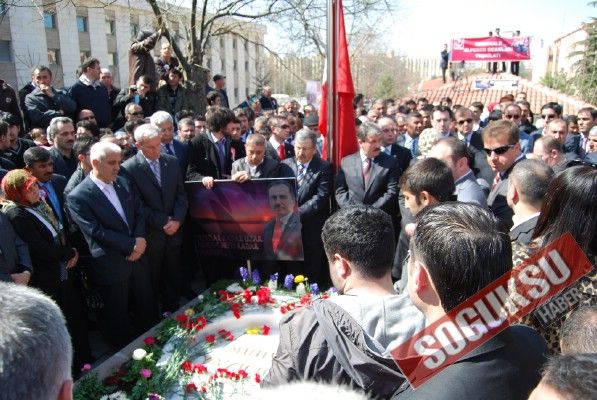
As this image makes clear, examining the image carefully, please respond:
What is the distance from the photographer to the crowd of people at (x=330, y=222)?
141cm

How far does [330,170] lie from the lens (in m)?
5.15

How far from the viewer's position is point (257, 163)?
16.0 ft

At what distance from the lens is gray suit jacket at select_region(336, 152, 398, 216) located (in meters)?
4.88

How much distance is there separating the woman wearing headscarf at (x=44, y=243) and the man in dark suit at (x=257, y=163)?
5.59 feet

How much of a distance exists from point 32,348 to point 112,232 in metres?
3.17

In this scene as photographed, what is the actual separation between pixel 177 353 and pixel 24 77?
95.6 ft

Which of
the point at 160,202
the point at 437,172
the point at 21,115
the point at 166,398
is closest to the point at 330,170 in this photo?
the point at 160,202

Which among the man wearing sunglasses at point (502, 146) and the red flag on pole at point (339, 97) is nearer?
the man wearing sunglasses at point (502, 146)

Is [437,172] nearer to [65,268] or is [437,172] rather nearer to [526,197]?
[526,197]

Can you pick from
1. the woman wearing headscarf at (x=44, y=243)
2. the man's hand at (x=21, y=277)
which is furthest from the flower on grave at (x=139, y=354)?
the woman wearing headscarf at (x=44, y=243)

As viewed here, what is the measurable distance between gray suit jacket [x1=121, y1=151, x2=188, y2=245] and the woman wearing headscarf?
836mm

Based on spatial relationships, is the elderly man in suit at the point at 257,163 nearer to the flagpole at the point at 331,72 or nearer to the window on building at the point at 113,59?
the flagpole at the point at 331,72

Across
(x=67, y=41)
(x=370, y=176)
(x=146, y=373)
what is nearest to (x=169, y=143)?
(x=370, y=176)

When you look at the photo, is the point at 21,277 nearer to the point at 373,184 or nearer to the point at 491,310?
the point at 491,310
